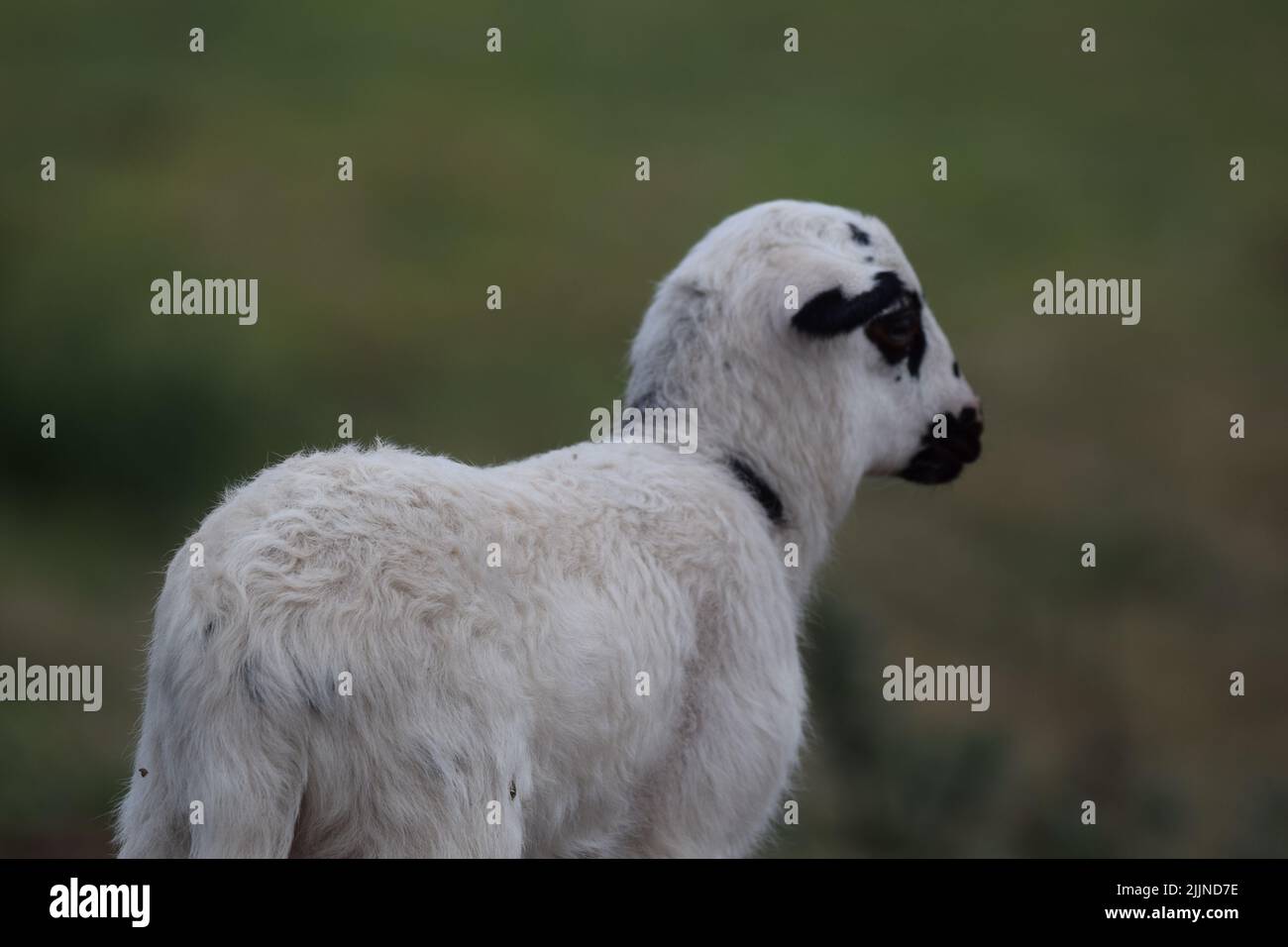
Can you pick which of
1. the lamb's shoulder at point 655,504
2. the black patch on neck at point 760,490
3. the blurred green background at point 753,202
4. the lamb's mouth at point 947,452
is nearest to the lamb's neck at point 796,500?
the black patch on neck at point 760,490

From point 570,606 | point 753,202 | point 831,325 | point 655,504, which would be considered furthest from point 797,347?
point 753,202

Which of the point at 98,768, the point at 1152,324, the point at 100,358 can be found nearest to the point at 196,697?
the point at 98,768

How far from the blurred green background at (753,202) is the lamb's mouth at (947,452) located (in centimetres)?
1222

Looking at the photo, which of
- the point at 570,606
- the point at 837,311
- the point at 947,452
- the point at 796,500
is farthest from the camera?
the point at 947,452

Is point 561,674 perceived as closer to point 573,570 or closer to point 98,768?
point 573,570

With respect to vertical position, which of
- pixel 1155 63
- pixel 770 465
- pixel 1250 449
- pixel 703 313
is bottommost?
pixel 770 465

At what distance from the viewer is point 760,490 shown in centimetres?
958

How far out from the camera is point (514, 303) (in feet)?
128

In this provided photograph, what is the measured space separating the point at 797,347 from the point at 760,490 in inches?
31.0

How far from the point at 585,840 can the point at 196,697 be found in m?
2.02

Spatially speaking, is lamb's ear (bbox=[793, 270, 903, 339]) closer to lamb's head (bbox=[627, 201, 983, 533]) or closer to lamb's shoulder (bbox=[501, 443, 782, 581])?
lamb's head (bbox=[627, 201, 983, 533])

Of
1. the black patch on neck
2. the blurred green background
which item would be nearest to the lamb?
the black patch on neck

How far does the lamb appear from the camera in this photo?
6660mm

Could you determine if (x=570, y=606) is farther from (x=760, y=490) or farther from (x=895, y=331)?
(x=895, y=331)
